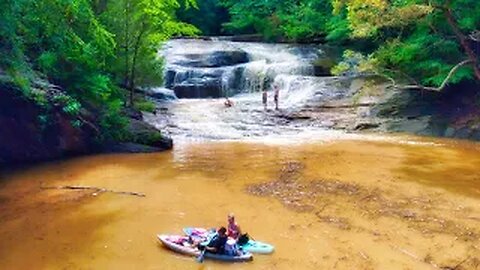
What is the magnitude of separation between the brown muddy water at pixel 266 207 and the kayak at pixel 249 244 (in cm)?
25

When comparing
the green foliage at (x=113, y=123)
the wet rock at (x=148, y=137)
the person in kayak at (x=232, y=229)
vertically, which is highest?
the green foliage at (x=113, y=123)

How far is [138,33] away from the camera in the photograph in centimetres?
2028

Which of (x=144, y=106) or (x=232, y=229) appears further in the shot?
(x=144, y=106)

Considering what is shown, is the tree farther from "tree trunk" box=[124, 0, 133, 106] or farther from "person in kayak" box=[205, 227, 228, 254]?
"person in kayak" box=[205, 227, 228, 254]

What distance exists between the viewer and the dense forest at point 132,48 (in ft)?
44.9

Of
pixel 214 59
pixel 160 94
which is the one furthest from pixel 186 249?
pixel 214 59

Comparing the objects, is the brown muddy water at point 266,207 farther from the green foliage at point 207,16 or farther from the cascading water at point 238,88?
the green foliage at point 207,16

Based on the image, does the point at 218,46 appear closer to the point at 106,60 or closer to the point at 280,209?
the point at 106,60

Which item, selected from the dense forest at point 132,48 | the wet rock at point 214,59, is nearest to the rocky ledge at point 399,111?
the dense forest at point 132,48

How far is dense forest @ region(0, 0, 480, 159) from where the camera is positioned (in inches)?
538

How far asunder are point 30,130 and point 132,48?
5576 mm

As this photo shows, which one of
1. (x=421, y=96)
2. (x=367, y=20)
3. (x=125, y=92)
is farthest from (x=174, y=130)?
(x=421, y=96)

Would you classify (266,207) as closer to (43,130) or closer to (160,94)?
(43,130)

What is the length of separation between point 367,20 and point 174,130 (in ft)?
26.6
